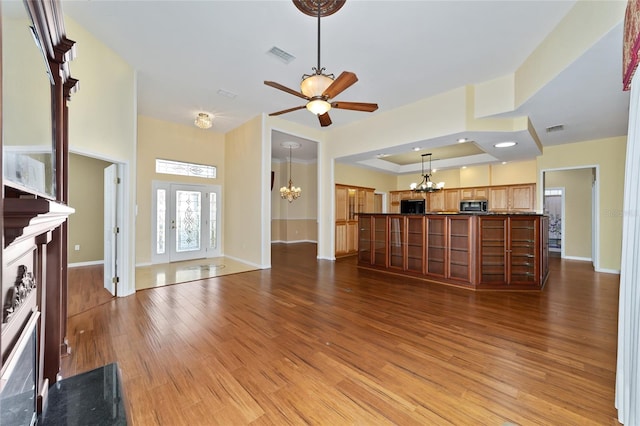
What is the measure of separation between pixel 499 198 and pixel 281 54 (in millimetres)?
7698

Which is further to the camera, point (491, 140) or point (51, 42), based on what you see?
point (491, 140)

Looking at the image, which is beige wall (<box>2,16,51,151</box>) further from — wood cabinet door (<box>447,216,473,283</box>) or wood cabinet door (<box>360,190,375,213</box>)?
wood cabinet door (<box>360,190,375,213</box>)

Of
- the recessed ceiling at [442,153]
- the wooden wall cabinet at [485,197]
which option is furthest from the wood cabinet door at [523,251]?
the wooden wall cabinet at [485,197]

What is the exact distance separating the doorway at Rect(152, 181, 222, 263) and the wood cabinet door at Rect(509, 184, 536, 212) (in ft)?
28.5

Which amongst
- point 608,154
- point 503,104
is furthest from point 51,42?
point 608,154

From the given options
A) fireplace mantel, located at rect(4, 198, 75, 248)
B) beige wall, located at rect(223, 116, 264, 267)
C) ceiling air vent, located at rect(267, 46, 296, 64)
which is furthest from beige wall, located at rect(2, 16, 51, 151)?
beige wall, located at rect(223, 116, 264, 267)

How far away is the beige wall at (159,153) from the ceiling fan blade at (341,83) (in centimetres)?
528

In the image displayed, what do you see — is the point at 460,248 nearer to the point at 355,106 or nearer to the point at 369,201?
the point at 355,106

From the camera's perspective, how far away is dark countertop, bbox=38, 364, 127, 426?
5.04 feet

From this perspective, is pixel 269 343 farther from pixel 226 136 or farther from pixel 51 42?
pixel 226 136

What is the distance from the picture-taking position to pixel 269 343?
2.48 m

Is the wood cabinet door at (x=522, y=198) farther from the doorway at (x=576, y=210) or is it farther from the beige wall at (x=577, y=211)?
the beige wall at (x=577, y=211)

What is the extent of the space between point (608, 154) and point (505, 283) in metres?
4.38

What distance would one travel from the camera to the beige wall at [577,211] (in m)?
6.82
